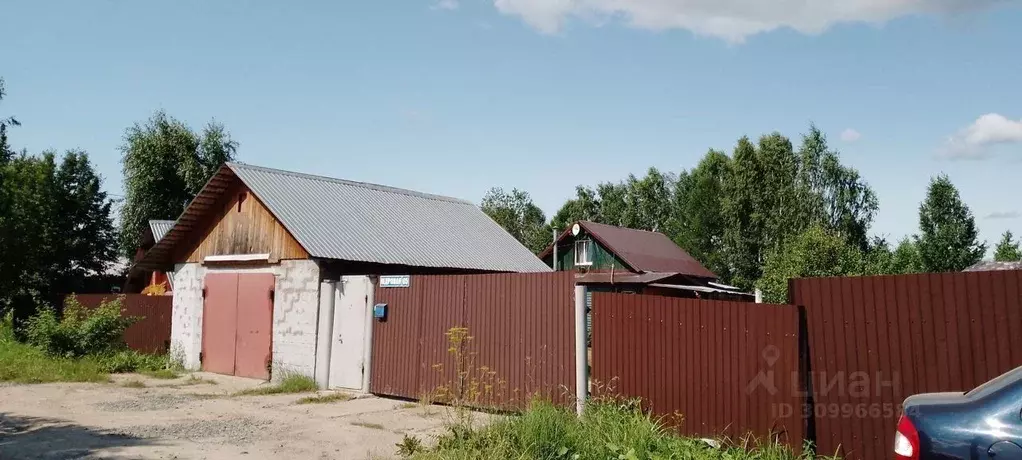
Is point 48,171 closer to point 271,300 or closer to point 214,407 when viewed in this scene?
point 271,300

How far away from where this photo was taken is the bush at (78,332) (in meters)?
17.1

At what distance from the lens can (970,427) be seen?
4.13m

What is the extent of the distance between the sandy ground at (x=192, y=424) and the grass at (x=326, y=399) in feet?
0.74

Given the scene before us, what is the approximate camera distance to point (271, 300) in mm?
15953

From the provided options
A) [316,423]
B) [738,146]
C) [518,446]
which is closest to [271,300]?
[316,423]

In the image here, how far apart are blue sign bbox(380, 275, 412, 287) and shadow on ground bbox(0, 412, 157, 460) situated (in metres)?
4.72

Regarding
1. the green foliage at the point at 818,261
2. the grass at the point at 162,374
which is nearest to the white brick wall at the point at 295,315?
the grass at the point at 162,374

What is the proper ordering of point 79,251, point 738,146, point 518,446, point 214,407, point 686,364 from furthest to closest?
1. point 738,146
2. point 79,251
3. point 214,407
4. point 686,364
5. point 518,446

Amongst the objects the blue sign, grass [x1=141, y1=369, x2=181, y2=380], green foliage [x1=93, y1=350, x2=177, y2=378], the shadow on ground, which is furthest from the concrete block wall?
the shadow on ground

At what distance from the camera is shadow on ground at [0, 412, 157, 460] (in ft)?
27.2

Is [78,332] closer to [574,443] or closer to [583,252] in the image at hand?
[574,443]

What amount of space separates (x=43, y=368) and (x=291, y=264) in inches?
231

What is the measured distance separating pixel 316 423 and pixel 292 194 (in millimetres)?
8784

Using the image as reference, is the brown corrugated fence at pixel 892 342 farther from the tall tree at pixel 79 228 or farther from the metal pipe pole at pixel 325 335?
the tall tree at pixel 79 228
